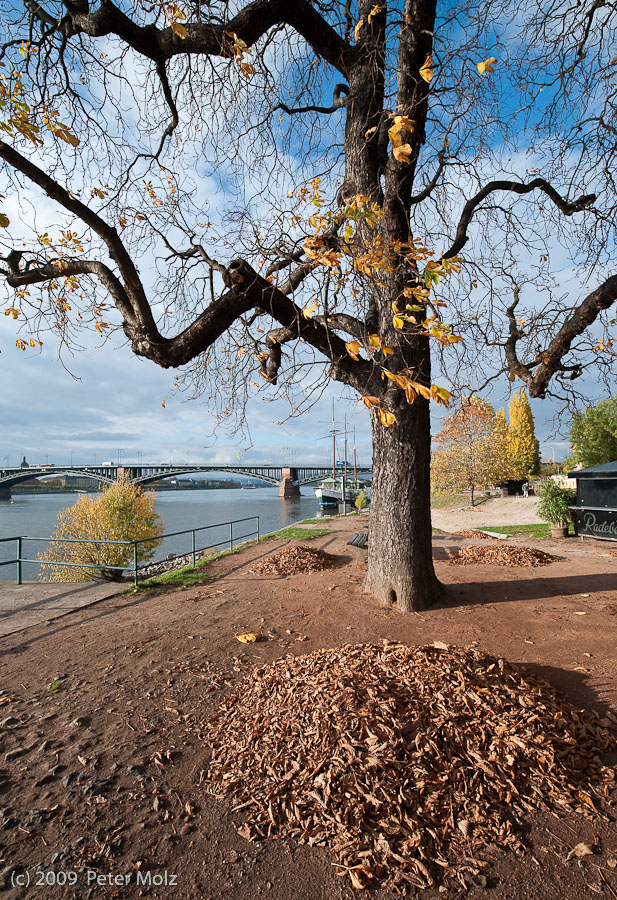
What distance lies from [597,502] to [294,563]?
917 cm

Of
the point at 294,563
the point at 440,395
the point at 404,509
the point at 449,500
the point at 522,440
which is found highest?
the point at 522,440

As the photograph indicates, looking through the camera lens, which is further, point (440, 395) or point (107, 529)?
point (107, 529)

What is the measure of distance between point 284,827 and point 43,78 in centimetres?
704

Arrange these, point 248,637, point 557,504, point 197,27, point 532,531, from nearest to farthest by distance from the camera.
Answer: point 197,27 → point 248,637 → point 557,504 → point 532,531

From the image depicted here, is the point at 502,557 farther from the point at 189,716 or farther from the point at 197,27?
the point at 197,27

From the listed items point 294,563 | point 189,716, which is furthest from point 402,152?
point 294,563

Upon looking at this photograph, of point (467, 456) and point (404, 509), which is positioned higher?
point (467, 456)

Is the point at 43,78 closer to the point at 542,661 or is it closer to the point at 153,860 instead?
Answer: the point at 153,860

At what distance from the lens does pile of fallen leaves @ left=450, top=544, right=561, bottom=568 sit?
8.12m

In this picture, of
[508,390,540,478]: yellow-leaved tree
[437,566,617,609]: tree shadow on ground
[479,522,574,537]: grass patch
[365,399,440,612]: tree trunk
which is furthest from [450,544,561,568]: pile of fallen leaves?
[508,390,540,478]: yellow-leaved tree

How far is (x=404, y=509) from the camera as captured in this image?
203 inches

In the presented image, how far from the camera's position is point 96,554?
1741 cm

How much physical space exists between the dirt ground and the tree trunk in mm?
324

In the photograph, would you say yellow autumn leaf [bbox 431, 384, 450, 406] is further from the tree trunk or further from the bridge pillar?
the bridge pillar
